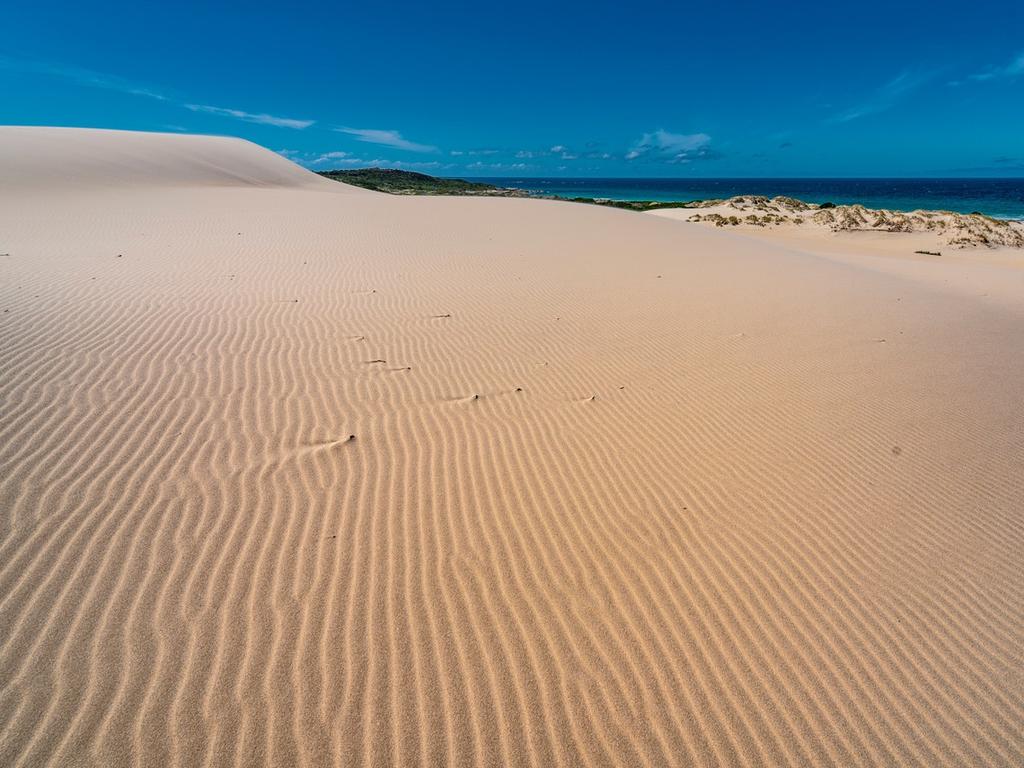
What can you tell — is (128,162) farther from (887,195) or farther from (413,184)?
(887,195)

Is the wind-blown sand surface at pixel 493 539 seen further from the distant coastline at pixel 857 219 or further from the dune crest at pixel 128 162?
the dune crest at pixel 128 162

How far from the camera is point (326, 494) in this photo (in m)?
4.07

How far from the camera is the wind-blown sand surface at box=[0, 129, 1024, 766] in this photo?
8.48 feet

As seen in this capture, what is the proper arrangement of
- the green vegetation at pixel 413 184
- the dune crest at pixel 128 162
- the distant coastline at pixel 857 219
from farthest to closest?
the green vegetation at pixel 413 184 < the dune crest at pixel 128 162 < the distant coastline at pixel 857 219

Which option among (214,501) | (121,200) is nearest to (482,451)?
(214,501)

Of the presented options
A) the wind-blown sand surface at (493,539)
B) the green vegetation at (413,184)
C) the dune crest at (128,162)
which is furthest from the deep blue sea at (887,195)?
the wind-blown sand surface at (493,539)

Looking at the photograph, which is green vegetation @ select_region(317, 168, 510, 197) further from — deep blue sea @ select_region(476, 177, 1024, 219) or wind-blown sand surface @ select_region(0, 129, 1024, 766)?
wind-blown sand surface @ select_region(0, 129, 1024, 766)

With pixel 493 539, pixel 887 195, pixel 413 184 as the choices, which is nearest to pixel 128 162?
pixel 413 184

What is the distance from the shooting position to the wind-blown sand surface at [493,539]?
2584 mm

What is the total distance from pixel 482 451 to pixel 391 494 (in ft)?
3.18

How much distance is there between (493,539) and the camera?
3.75 meters

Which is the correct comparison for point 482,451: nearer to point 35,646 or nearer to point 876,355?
point 35,646

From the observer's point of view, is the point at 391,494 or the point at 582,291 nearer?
the point at 391,494

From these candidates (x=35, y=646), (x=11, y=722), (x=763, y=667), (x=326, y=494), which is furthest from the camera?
(x=326, y=494)
